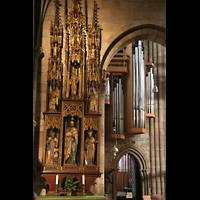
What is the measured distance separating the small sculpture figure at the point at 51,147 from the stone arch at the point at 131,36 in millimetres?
2722

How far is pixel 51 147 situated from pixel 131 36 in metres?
4.28

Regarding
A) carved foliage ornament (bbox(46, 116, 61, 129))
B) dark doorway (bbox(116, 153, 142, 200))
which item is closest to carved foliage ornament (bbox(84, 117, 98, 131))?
carved foliage ornament (bbox(46, 116, 61, 129))

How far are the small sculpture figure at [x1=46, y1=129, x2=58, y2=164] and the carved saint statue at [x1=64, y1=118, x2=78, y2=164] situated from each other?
0.95 feet

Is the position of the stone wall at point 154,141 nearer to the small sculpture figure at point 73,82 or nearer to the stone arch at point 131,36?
the stone arch at point 131,36

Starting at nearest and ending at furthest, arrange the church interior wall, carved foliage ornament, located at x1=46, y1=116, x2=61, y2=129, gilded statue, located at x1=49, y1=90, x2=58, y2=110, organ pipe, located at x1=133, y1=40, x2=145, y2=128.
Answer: carved foliage ornament, located at x1=46, y1=116, x2=61, y2=129
gilded statue, located at x1=49, y1=90, x2=58, y2=110
the church interior wall
organ pipe, located at x1=133, y1=40, x2=145, y2=128

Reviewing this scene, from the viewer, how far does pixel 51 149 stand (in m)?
7.70

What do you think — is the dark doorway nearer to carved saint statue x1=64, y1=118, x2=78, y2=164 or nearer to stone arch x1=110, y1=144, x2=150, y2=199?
stone arch x1=110, y1=144, x2=150, y2=199

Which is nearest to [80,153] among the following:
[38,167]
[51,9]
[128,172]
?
[38,167]

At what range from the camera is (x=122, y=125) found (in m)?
14.0

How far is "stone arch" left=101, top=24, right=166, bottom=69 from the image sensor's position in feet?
30.6

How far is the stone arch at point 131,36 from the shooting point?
9320 millimetres

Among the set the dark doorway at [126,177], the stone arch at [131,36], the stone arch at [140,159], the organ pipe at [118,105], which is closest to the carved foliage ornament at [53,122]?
the stone arch at [131,36]

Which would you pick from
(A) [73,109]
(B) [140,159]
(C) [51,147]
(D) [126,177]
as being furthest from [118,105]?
(C) [51,147]
